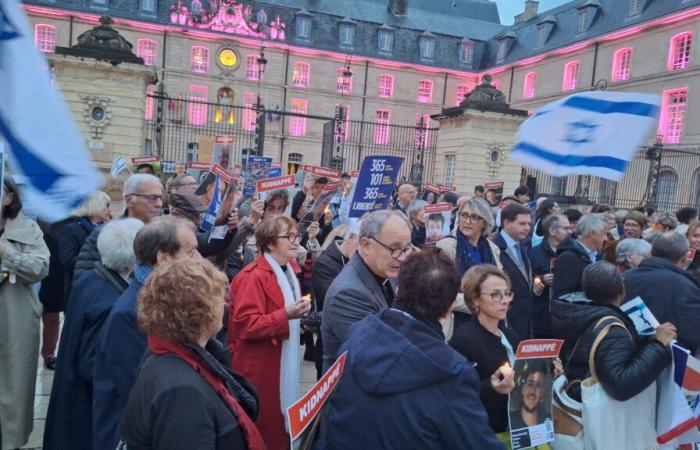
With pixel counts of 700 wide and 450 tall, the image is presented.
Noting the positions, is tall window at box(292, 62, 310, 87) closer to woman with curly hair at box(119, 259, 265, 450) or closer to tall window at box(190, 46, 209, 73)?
tall window at box(190, 46, 209, 73)

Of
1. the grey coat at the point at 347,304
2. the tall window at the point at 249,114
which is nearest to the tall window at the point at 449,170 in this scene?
the grey coat at the point at 347,304

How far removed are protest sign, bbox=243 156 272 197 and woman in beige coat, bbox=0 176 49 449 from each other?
208 inches

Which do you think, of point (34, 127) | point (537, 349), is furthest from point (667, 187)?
point (34, 127)

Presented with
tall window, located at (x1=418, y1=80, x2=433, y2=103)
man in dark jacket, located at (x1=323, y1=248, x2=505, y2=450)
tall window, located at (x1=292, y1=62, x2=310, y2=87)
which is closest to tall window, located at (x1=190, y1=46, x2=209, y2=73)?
tall window, located at (x1=292, y1=62, x2=310, y2=87)

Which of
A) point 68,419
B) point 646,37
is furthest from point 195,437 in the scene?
point 646,37

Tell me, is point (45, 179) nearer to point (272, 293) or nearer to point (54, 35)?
point (272, 293)

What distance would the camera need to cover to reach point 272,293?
12.5 ft

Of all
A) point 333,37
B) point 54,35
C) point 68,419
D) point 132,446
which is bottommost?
point 68,419

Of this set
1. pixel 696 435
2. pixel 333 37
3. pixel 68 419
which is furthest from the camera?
pixel 333 37

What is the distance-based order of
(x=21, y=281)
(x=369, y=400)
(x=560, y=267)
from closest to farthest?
(x=369, y=400), (x=21, y=281), (x=560, y=267)

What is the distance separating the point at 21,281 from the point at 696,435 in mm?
4582

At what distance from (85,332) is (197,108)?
37.4 m

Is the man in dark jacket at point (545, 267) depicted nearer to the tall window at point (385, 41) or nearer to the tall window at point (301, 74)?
the tall window at point (301, 74)

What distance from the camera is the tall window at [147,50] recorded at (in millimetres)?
39062
